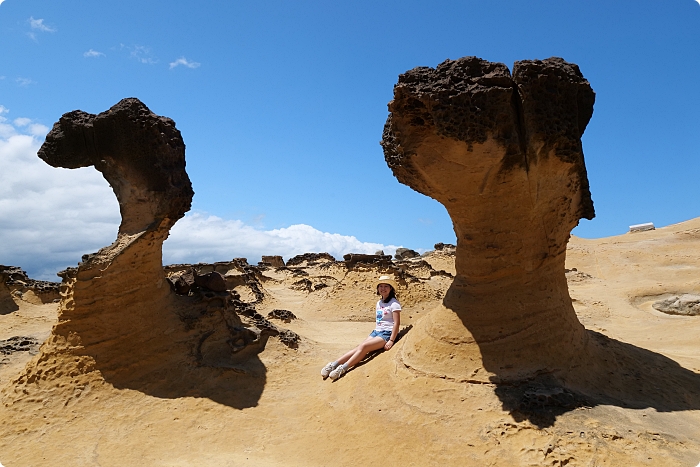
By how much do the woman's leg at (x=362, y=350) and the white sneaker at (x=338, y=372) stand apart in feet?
0.20

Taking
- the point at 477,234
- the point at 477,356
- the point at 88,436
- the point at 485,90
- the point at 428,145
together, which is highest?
the point at 485,90

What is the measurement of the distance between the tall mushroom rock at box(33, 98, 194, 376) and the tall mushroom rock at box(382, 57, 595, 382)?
3428mm

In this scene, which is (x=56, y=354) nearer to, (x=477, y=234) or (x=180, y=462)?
(x=180, y=462)

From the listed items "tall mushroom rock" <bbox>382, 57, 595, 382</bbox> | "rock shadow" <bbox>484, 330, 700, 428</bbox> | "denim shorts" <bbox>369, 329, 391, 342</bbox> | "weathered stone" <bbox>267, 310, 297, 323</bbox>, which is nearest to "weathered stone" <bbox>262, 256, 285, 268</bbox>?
"weathered stone" <bbox>267, 310, 297, 323</bbox>

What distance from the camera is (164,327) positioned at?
20.3ft

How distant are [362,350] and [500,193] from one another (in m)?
2.51

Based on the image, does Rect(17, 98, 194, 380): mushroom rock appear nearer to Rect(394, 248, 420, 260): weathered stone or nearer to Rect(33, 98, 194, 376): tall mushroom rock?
Rect(33, 98, 194, 376): tall mushroom rock

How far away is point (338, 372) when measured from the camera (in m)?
5.47

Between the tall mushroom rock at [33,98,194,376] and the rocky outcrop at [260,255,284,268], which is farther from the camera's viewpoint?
the rocky outcrop at [260,255,284,268]

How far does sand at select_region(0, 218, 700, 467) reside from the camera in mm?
3381

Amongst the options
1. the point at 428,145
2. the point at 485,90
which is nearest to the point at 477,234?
the point at 428,145

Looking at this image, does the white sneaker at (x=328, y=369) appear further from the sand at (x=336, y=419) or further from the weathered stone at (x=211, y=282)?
the weathered stone at (x=211, y=282)

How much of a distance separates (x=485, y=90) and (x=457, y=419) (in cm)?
286

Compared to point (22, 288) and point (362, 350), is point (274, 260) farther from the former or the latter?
point (362, 350)
